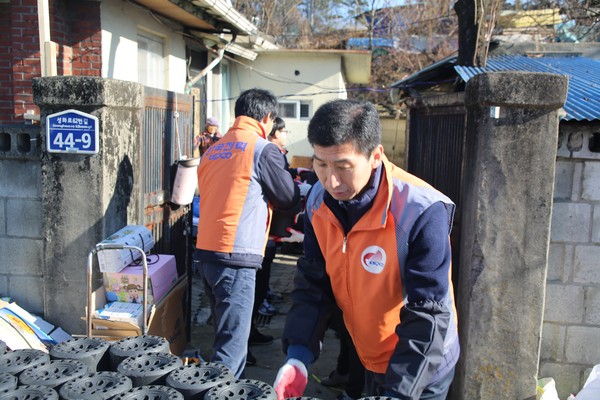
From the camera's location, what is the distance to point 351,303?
231cm

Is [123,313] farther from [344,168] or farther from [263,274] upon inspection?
[344,168]

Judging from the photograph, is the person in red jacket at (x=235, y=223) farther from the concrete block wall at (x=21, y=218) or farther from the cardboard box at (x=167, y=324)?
the concrete block wall at (x=21, y=218)

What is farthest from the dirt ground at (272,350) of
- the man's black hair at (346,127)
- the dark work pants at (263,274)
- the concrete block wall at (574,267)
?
the man's black hair at (346,127)

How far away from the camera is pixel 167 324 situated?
4027 mm

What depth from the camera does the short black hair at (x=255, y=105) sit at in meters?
3.90

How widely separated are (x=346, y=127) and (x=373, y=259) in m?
0.56

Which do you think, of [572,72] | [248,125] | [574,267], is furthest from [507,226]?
[572,72]

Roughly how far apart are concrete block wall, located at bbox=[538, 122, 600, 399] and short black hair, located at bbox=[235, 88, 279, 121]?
6.68ft

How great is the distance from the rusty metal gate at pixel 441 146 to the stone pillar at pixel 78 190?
2.46 meters

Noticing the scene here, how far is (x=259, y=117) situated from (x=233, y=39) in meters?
6.48

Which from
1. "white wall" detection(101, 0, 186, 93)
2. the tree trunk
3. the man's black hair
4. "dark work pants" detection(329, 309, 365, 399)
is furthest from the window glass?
the man's black hair

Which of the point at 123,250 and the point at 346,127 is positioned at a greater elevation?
the point at 346,127

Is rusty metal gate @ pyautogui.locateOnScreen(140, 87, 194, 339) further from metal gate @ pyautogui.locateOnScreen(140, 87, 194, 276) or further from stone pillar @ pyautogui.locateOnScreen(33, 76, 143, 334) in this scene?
stone pillar @ pyautogui.locateOnScreen(33, 76, 143, 334)

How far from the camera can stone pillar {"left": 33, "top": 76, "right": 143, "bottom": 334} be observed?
375 cm
